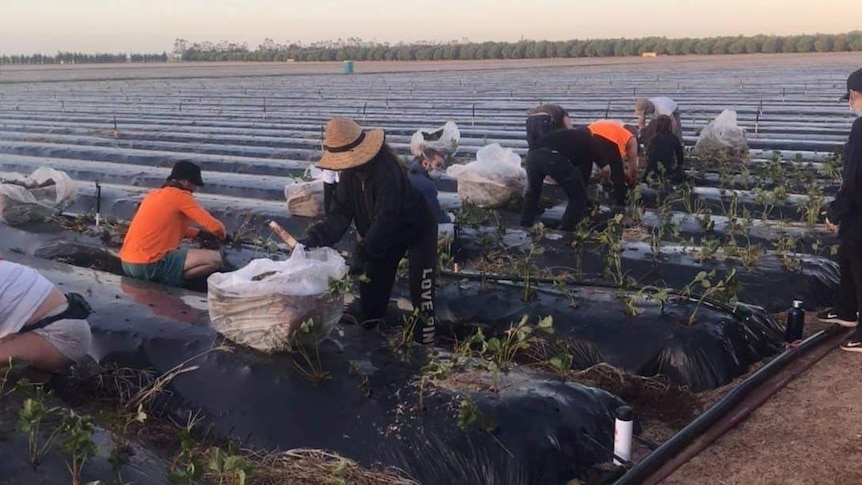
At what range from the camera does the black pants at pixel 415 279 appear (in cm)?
530

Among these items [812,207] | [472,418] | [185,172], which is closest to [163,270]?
[185,172]

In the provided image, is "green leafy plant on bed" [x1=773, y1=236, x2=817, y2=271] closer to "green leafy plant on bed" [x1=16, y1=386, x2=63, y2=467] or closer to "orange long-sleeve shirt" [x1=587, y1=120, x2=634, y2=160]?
"orange long-sleeve shirt" [x1=587, y1=120, x2=634, y2=160]

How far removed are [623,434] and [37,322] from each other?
2.89m

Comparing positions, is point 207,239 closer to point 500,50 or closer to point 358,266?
point 358,266

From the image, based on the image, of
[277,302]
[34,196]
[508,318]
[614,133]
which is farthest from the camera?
[614,133]

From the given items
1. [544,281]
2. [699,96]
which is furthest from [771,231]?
[699,96]

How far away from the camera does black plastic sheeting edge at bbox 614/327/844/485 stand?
12.6 ft

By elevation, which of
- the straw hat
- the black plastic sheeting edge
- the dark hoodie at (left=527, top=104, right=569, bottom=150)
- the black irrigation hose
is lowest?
the black plastic sheeting edge

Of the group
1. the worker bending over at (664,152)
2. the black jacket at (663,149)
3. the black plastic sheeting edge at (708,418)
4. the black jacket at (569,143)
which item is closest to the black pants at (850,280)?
the black plastic sheeting edge at (708,418)

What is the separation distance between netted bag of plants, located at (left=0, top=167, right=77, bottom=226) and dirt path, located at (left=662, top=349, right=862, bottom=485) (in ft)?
21.1

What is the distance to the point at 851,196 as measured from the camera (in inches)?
205

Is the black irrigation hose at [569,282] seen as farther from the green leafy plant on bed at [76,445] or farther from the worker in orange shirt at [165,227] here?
the green leafy plant on bed at [76,445]

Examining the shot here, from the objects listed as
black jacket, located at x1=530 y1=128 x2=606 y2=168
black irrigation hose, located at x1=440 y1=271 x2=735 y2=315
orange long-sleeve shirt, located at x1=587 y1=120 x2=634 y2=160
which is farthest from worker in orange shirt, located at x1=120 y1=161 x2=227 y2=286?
orange long-sleeve shirt, located at x1=587 y1=120 x2=634 y2=160

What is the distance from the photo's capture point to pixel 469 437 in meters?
3.83
